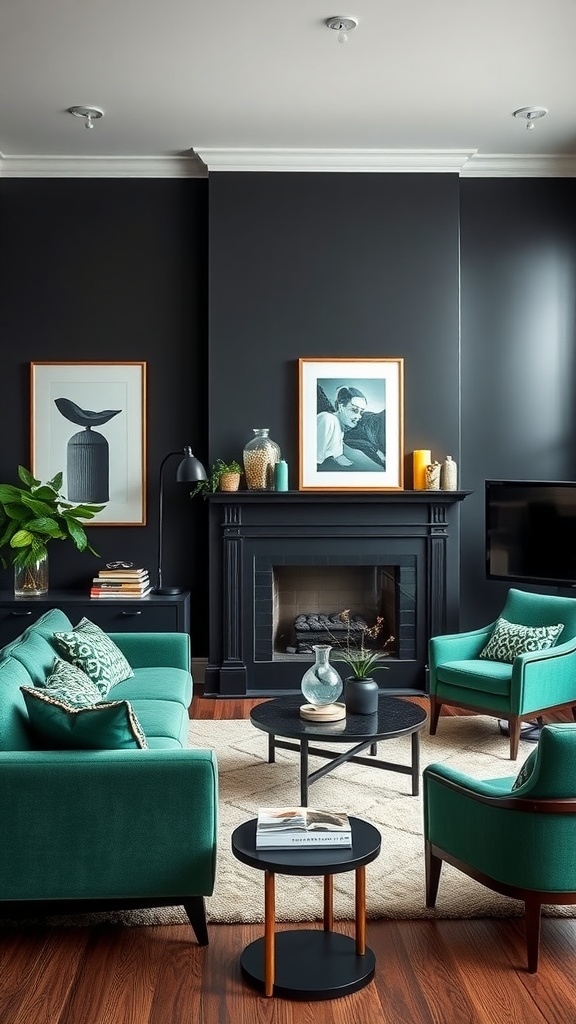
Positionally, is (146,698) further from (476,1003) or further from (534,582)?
(534,582)

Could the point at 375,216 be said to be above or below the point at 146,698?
above

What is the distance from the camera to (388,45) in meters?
4.55

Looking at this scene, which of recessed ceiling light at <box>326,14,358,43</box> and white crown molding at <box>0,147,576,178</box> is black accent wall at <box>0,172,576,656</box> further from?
recessed ceiling light at <box>326,14,358,43</box>

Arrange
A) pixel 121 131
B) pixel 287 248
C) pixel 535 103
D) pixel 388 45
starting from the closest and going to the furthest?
pixel 388 45 → pixel 535 103 → pixel 121 131 → pixel 287 248

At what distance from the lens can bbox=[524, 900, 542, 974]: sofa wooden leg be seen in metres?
2.72

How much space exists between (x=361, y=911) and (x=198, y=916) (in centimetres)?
52

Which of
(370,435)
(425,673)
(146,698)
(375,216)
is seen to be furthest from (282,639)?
(375,216)

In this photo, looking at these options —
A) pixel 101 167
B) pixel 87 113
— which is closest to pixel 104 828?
pixel 87 113

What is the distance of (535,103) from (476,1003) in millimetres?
4677

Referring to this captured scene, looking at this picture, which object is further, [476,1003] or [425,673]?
[425,673]

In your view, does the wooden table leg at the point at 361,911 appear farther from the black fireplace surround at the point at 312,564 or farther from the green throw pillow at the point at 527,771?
the black fireplace surround at the point at 312,564

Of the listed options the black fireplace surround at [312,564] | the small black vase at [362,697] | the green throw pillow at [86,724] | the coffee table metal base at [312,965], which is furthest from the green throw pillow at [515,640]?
the green throw pillow at [86,724]

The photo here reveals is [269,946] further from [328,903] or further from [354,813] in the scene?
[354,813]

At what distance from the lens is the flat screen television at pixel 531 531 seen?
5.51 m
